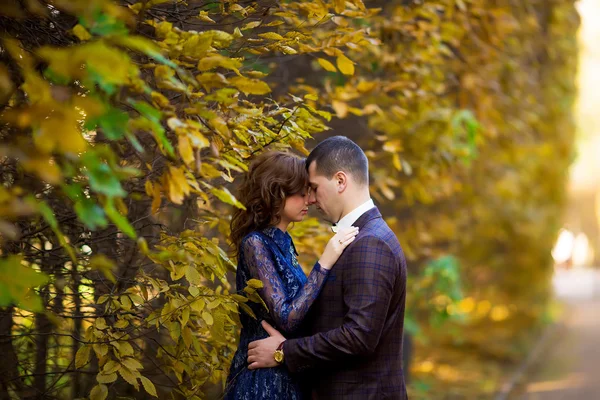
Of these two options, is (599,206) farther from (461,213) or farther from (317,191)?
(317,191)

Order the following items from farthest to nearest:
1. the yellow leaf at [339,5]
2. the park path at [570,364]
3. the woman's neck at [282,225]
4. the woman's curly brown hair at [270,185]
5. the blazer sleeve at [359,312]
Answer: the park path at [570,364]
the yellow leaf at [339,5]
the woman's neck at [282,225]
the woman's curly brown hair at [270,185]
the blazer sleeve at [359,312]

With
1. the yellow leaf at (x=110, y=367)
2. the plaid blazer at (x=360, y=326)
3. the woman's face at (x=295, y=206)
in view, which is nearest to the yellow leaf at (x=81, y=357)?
the yellow leaf at (x=110, y=367)

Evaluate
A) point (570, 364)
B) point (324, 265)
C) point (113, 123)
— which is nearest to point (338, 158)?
point (324, 265)

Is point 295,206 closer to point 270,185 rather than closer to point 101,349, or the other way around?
point 270,185

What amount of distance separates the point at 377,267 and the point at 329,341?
15.9 inches

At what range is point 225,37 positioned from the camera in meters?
2.92

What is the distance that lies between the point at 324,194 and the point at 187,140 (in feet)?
4.40

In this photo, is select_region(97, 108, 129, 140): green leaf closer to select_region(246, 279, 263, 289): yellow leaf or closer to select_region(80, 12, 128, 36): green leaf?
select_region(80, 12, 128, 36): green leaf

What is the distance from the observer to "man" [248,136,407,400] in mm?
3553

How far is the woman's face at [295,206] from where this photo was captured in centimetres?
386

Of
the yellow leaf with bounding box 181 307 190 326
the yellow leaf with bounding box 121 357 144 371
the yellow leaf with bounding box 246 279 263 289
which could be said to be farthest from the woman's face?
the yellow leaf with bounding box 121 357 144 371

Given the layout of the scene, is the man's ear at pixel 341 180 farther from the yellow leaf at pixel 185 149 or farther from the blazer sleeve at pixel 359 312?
the yellow leaf at pixel 185 149

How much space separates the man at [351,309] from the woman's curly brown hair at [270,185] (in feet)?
0.28

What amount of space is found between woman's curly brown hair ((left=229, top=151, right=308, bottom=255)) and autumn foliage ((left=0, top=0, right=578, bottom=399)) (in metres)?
0.08
